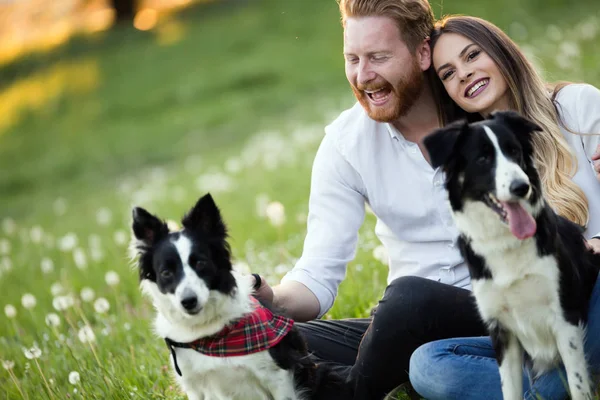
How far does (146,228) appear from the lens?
404 cm

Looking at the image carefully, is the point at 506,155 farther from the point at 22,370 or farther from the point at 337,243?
the point at 22,370

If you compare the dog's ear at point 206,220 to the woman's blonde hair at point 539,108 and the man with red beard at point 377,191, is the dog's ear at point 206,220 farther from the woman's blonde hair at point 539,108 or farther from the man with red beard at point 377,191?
the woman's blonde hair at point 539,108

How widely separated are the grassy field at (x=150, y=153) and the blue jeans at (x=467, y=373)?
1.66 meters

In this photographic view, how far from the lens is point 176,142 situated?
62.8 feet

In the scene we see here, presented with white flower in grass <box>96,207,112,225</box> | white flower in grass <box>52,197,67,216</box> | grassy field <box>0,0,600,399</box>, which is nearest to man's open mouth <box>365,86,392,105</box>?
grassy field <box>0,0,600,399</box>

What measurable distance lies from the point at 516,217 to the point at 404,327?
1039mm

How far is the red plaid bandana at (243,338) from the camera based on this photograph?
396cm

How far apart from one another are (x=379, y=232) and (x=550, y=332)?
4.91 ft

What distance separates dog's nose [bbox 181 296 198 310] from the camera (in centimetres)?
377

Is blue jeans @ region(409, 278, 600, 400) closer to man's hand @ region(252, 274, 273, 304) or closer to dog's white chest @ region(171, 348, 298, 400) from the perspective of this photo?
dog's white chest @ region(171, 348, 298, 400)

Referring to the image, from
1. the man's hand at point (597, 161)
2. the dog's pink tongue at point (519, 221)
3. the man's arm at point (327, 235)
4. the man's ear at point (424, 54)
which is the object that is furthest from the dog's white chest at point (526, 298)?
the man's ear at point (424, 54)

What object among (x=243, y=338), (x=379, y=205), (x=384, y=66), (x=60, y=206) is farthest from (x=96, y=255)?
(x=60, y=206)

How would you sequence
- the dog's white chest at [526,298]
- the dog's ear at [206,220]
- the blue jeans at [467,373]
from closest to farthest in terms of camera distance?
the dog's white chest at [526,298], the blue jeans at [467,373], the dog's ear at [206,220]

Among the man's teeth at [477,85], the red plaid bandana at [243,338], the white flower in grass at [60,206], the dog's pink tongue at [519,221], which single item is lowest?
the white flower in grass at [60,206]
